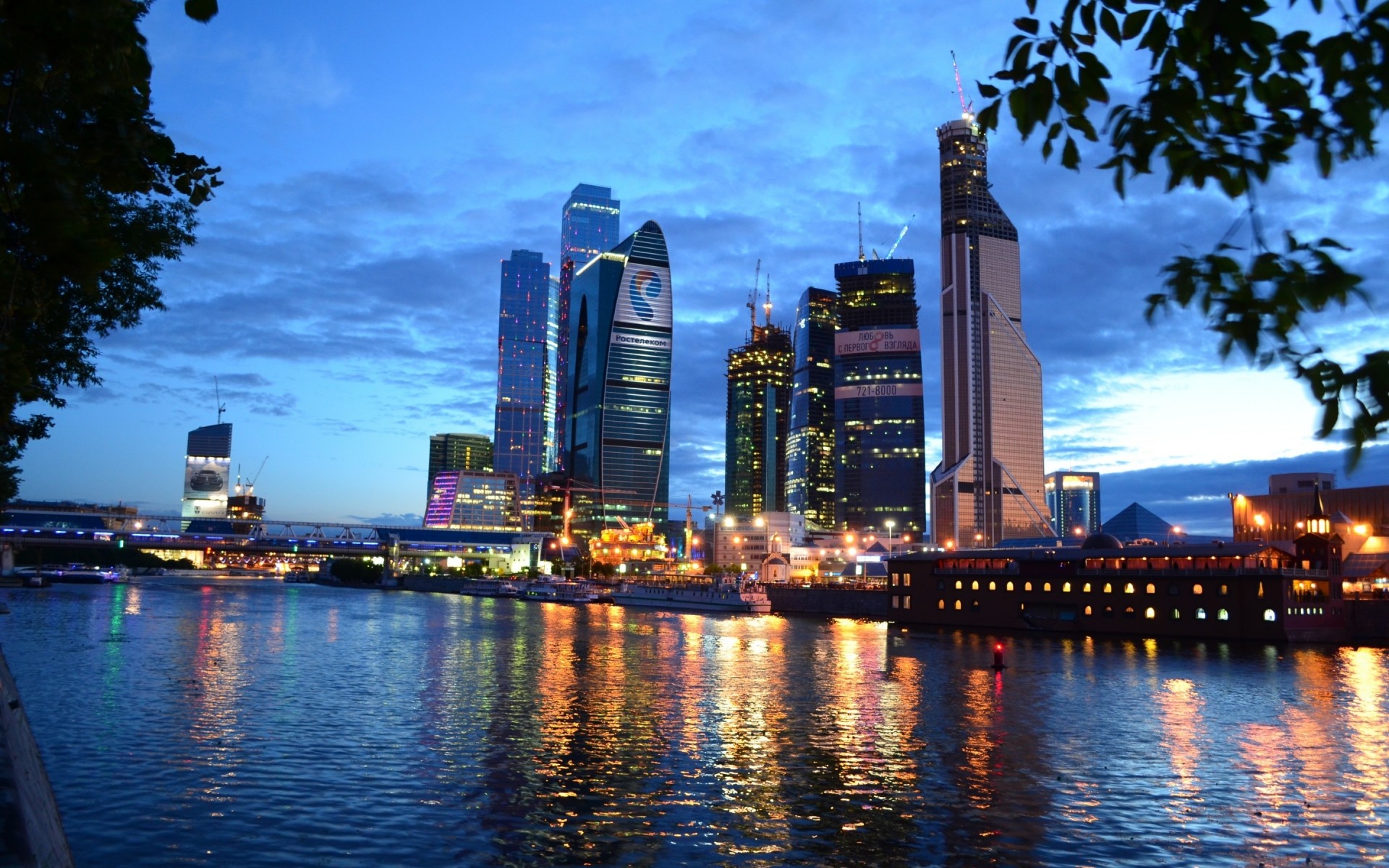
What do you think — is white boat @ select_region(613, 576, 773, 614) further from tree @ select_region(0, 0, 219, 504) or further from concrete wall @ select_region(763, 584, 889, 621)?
tree @ select_region(0, 0, 219, 504)

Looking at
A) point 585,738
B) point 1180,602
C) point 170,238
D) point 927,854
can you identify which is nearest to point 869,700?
point 585,738

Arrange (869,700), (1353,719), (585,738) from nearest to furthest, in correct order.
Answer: (585,738), (1353,719), (869,700)

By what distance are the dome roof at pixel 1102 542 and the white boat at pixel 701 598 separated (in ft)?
182

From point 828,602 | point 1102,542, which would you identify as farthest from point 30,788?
point 828,602

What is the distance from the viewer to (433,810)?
87.9 feet

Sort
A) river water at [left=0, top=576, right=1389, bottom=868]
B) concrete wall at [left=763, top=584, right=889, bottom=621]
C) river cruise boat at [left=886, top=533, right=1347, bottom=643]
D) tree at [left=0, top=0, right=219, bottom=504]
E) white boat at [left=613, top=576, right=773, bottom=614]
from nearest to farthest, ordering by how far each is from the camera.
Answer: tree at [left=0, top=0, right=219, bottom=504] < river water at [left=0, top=576, right=1389, bottom=868] < river cruise boat at [left=886, top=533, right=1347, bottom=643] < concrete wall at [left=763, top=584, right=889, bottom=621] < white boat at [left=613, top=576, right=773, bottom=614]

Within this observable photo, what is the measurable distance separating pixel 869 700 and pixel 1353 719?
22.4 meters

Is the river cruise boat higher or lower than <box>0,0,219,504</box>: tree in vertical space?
lower

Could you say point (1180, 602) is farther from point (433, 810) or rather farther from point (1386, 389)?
point (1386, 389)

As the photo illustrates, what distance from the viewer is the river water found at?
80.2ft

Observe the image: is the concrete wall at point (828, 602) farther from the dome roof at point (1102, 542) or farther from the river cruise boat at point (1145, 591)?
the dome roof at point (1102, 542)

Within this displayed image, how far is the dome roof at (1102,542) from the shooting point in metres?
114

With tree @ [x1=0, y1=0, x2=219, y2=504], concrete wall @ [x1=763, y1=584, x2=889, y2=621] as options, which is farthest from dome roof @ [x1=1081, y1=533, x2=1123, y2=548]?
tree @ [x1=0, y1=0, x2=219, y2=504]

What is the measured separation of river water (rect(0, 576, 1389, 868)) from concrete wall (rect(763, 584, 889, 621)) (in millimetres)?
76971
